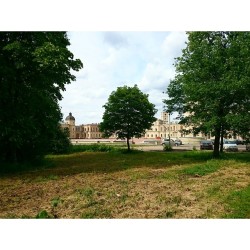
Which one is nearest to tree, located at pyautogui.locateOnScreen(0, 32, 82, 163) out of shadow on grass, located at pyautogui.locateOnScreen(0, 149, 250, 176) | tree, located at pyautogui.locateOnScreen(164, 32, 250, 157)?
shadow on grass, located at pyautogui.locateOnScreen(0, 149, 250, 176)

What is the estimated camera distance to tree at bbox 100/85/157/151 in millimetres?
35656

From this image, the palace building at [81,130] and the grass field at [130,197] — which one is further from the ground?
the palace building at [81,130]

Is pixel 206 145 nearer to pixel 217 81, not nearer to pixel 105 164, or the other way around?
pixel 217 81

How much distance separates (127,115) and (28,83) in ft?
64.4

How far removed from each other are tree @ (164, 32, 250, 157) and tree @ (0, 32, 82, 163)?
927 cm

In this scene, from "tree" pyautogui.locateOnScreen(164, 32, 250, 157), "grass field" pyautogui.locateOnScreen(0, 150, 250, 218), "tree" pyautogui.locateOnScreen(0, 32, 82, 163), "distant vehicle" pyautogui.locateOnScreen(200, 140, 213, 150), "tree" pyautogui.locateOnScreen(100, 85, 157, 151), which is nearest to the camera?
"grass field" pyautogui.locateOnScreen(0, 150, 250, 218)

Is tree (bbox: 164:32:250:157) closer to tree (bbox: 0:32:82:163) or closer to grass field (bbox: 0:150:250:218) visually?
grass field (bbox: 0:150:250:218)

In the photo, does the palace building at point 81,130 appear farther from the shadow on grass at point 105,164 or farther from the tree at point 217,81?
the tree at point 217,81

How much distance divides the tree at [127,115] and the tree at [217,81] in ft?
42.4

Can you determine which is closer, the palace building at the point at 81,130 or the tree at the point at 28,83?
the tree at the point at 28,83

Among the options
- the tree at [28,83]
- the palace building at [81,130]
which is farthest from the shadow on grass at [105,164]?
the palace building at [81,130]

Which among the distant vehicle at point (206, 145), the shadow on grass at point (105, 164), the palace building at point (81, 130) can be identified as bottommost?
the shadow on grass at point (105, 164)

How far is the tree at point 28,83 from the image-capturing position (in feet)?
46.8

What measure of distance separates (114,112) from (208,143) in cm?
1517
